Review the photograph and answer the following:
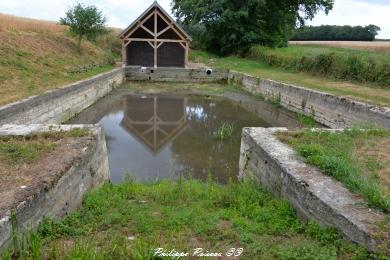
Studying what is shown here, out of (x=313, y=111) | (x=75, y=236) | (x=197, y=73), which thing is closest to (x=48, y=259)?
(x=75, y=236)

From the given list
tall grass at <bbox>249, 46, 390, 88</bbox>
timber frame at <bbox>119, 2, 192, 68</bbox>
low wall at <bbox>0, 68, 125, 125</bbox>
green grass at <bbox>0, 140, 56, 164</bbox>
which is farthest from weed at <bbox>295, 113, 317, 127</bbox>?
timber frame at <bbox>119, 2, 192, 68</bbox>

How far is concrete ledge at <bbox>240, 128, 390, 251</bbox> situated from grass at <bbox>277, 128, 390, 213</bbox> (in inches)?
4.5

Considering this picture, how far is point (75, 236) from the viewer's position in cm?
377

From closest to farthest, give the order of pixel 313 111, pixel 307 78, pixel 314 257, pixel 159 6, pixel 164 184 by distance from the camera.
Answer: pixel 314 257, pixel 164 184, pixel 313 111, pixel 307 78, pixel 159 6

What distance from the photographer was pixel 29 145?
5.51 m

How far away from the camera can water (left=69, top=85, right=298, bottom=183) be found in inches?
312

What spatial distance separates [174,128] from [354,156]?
670 cm

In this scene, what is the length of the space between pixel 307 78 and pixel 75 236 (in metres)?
14.9

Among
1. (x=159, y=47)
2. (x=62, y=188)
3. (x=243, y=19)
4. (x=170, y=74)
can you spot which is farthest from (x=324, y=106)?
(x=243, y=19)

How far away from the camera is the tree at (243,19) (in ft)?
92.7

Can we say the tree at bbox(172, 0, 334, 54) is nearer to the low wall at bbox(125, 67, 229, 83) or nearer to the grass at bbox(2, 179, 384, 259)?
Result: the low wall at bbox(125, 67, 229, 83)

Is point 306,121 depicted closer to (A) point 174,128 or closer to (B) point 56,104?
(A) point 174,128

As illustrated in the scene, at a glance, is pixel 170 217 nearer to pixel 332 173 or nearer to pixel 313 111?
pixel 332 173

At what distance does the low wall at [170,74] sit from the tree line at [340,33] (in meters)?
32.5
